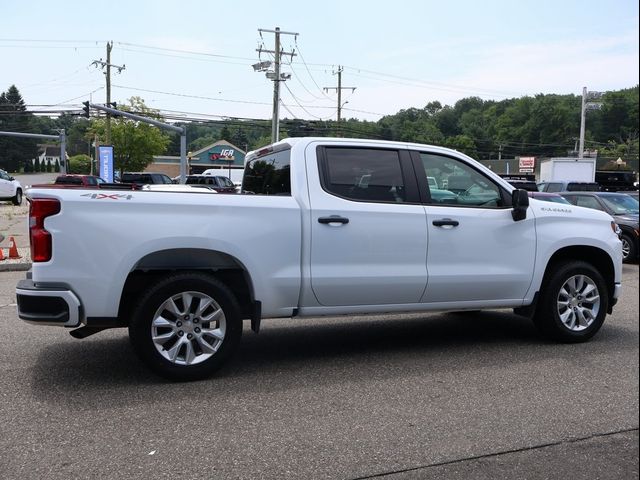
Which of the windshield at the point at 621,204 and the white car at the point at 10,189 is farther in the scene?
the white car at the point at 10,189

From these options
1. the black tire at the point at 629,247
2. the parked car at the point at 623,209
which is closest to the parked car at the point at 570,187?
the parked car at the point at 623,209

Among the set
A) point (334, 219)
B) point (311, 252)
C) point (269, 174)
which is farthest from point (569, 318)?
point (269, 174)

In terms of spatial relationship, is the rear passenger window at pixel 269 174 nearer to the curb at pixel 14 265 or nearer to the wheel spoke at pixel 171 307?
the wheel spoke at pixel 171 307

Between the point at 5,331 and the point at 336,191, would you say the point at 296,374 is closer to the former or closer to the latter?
the point at 336,191

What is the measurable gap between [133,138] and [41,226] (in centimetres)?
5608

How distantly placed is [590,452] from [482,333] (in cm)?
302

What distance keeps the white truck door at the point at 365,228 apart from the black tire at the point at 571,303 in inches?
55.9

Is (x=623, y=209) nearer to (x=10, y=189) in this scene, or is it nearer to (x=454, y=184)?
(x=454, y=184)

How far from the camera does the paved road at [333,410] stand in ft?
10.9

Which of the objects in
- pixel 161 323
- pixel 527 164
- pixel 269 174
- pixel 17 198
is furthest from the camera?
pixel 527 164

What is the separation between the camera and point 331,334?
6371 mm

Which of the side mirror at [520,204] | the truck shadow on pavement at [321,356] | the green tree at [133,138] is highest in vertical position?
the green tree at [133,138]

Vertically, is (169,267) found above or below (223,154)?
below

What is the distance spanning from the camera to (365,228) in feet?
16.5
